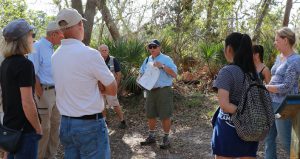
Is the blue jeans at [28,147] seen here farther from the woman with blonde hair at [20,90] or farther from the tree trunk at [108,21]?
the tree trunk at [108,21]

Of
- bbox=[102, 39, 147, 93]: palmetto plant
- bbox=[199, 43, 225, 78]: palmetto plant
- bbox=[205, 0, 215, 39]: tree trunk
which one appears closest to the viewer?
bbox=[102, 39, 147, 93]: palmetto plant

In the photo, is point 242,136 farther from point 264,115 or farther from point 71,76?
point 71,76

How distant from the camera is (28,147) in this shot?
3195 millimetres

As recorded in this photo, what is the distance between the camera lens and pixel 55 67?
312cm

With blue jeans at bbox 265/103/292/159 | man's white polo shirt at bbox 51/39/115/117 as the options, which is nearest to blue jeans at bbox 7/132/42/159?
man's white polo shirt at bbox 51/39/115/117

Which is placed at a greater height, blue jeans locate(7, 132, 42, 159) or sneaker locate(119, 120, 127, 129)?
blue jeans locate(7, 132, 42, 159)

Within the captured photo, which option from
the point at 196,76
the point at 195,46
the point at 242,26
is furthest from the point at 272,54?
the point at 242,26

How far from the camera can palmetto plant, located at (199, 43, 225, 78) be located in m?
12.0

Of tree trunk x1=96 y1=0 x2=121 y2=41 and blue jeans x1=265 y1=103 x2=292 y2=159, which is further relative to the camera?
tree trunk x1=96 y1=0 x2=121 y2=41

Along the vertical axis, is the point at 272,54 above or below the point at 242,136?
below

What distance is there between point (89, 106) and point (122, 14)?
1740 centimetres

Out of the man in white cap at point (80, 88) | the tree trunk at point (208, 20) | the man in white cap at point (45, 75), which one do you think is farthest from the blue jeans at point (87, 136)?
the tree trunk at point (208, 20)

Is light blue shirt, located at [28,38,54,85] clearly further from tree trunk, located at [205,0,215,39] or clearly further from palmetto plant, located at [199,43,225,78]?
tree trunk, located at [205,0,215,39]

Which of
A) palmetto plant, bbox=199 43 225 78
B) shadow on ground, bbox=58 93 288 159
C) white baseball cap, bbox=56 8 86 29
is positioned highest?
white baseball cap, bbox=56 8 86 29
